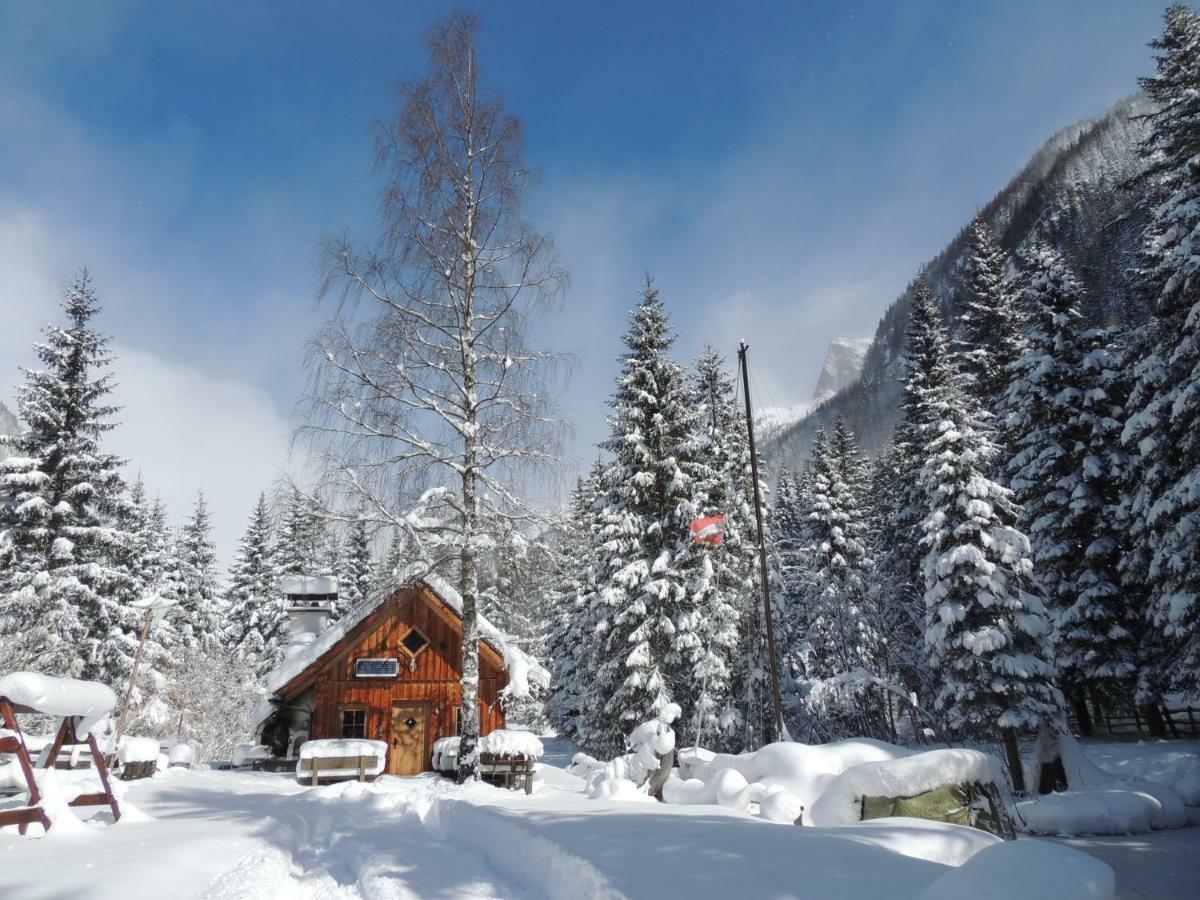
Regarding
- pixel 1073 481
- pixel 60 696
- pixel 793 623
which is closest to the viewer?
pixel 60 696

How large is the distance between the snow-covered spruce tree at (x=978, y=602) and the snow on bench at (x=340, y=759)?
15.0m

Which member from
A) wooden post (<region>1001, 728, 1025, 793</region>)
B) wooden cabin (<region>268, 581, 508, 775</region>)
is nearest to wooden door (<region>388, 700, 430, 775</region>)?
wooden cabin (<region>268, 581, 508, 775</region>)

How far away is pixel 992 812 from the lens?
26.4 feet

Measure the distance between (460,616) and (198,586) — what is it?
94.7ft

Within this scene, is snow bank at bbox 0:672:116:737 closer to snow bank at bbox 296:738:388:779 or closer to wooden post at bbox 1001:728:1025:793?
snow bank at bbox 296:738:388:779

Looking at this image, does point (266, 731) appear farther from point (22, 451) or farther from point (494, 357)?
point (494, 357)

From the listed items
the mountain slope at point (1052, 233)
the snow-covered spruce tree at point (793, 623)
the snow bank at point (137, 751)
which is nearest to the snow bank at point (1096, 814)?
the snow-covered spruce tree at point (793, 623)

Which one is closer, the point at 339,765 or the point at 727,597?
the point at 339,765

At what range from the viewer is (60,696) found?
717cm

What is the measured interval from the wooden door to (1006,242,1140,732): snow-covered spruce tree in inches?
743

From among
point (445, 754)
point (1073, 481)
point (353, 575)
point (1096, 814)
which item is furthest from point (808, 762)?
point (353, 575)

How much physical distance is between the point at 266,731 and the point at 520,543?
14.1 metres

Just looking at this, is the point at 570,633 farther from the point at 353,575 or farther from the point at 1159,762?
the point at 1159,762


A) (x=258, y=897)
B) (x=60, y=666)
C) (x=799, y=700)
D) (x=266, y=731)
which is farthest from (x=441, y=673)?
(x=258, y=897)
